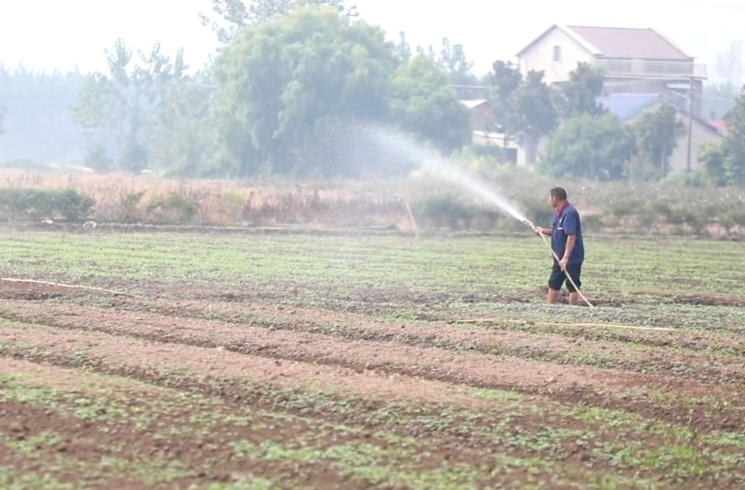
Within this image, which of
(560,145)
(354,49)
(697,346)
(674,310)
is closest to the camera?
(697,346)

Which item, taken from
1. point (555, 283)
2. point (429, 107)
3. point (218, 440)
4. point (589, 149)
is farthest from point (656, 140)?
point (218, 440)

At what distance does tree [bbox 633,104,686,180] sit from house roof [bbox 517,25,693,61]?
1117 cm

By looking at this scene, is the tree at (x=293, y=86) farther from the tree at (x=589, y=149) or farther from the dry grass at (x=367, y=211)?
the dry grass at (x=367, y=211)

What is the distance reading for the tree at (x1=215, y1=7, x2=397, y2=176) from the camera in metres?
51.7

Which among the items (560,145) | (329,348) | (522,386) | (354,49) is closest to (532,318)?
(329,348)

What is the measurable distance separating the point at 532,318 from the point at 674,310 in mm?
2571

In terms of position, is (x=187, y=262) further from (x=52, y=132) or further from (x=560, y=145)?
(x=52, y=132)

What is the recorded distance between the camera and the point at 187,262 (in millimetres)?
21734

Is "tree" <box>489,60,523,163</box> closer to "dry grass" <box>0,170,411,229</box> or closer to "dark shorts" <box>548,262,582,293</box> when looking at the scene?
"dry grass" <box>0,170,411,229</box>

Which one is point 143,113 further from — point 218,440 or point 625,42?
point 218,440

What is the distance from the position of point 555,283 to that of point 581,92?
4389 centimetres

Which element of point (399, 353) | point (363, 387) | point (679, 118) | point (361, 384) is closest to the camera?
point (363, 387)

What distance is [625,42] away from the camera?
229 ft

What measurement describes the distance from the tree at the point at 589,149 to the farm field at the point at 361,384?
37354 mm
